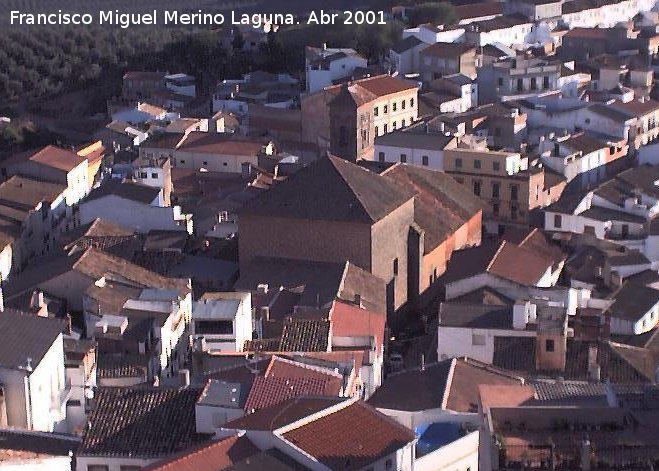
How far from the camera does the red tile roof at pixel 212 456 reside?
1711 cm

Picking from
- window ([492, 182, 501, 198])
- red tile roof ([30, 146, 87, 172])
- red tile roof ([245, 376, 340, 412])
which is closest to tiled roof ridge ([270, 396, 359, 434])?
red tile roof ([245, 376, 340, 412])

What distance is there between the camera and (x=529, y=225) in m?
37.8

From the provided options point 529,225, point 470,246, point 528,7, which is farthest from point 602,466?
point 528,7

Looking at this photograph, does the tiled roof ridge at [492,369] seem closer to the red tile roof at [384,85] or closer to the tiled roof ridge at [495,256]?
the tiled roof ridge at [495,256]

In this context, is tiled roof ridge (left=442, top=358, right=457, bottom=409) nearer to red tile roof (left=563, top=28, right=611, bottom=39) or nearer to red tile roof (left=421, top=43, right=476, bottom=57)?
red tile roof (left=421, top=43, right=476, bottom=57)

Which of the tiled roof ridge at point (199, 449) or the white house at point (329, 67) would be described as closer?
the tiled roof ridge at point (199, 449)

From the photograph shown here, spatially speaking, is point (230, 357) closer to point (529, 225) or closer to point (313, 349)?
point (313, 349)

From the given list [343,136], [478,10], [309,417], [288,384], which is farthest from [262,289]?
[478,10]


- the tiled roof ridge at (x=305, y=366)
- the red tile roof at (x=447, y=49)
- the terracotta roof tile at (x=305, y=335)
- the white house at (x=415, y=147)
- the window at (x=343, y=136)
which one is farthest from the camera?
the red tile roof at (x=447, y=49)

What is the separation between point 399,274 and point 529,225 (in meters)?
7.57

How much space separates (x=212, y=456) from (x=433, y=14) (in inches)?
1967

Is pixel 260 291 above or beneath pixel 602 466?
beneath

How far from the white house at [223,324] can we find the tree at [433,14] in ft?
132

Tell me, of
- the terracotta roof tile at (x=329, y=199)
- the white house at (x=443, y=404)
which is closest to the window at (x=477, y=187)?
the terracotta roof tile at (x=329, y=199)
